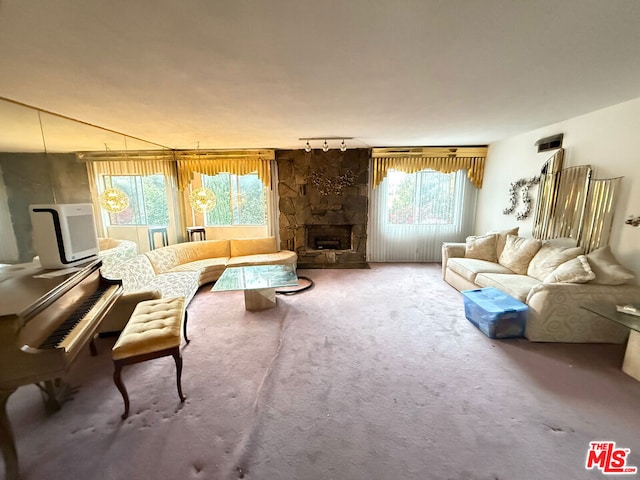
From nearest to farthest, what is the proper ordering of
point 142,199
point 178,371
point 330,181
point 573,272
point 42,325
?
1. point 42,325
2. point 178,371
3. point 573,272
4. point 142,199
5. point 330,181

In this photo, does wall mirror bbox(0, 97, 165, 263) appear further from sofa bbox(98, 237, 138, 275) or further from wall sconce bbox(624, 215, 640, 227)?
wall sconce bbox(624, 215, 640, 227)

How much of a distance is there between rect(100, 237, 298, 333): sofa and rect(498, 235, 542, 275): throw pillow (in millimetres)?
3348

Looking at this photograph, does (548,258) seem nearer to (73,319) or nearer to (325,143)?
(325,143)


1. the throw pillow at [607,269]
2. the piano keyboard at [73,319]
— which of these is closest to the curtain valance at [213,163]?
the piano keyboard at [73,319]

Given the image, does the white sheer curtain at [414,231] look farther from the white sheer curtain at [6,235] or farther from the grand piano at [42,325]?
the white sheer curtain at [6,235]

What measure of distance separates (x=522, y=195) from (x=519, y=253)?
3.56ft

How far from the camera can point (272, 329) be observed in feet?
9.21

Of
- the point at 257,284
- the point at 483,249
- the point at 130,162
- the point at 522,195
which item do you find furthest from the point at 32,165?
the point at 522,195

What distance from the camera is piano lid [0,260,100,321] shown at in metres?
1.34

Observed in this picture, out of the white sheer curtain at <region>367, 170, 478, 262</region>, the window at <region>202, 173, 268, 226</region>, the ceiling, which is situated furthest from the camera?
the window at <region>202, 173, 268, 226</region>

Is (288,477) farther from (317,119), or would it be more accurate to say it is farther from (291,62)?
(317,119)

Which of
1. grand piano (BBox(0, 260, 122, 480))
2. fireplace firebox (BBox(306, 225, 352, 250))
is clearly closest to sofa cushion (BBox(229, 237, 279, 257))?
fireplace firebox (BBox(306, 225, 352, 250))

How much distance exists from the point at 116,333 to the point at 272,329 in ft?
5.34

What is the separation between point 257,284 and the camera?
10.2 ft
